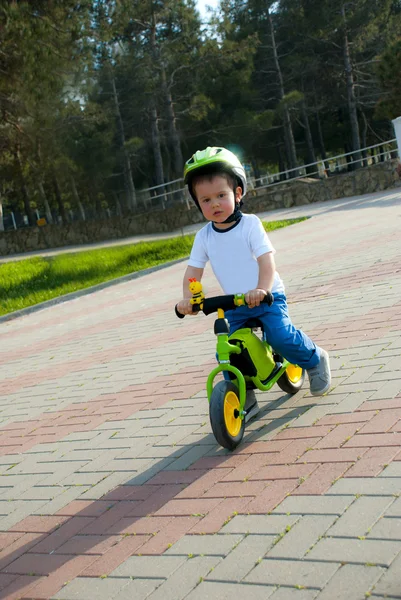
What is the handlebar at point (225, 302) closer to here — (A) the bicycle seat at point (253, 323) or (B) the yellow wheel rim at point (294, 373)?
(A) the bicycle seat at point (253, 323)

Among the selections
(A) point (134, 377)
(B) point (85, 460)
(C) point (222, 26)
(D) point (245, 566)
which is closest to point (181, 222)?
(C) point (222, 26)

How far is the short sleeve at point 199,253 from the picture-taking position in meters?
4.34

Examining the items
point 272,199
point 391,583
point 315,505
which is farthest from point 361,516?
point 272,199

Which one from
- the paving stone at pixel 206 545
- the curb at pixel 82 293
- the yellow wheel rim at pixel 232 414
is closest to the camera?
the paving stone at pixel 206 545

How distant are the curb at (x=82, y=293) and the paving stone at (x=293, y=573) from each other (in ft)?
35.2

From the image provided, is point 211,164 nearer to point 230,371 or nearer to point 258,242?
point 258,242

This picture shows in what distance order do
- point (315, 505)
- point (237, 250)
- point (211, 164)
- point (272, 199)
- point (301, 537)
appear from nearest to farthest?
point (301, 537), point (315, 505), point (211, 164), point (237, 250), point (272, 199)

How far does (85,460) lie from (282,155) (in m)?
Answer: 51.0

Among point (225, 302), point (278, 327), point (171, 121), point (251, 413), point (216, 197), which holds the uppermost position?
point (171, 121)

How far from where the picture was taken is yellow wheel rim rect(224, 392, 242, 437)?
3.90 m

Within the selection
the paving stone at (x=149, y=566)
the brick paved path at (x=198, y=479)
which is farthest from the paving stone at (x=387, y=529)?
the paving stone at (x=149, y=566)

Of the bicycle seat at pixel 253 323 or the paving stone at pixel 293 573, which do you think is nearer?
the paving stone at pixel 293 573

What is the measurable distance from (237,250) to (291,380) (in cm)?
98

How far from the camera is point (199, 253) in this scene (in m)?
4.35
